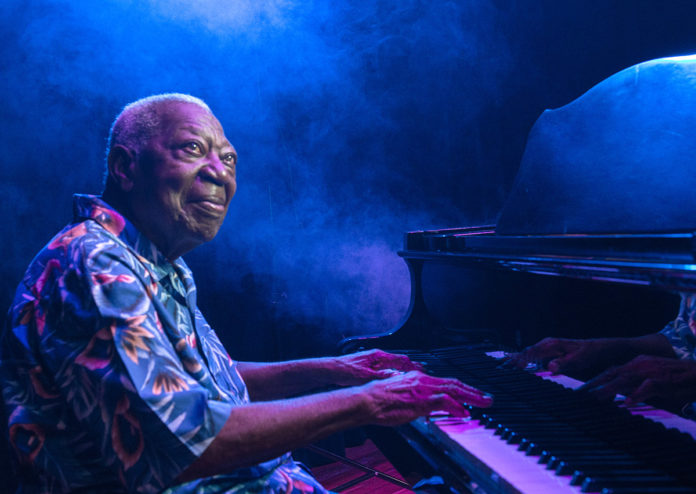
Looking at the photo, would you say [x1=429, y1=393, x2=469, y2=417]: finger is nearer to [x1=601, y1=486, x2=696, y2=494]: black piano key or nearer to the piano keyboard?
the piano keyboard

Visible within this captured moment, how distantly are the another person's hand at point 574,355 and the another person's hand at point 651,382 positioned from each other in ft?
0.27

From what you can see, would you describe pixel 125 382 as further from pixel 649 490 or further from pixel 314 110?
pixel 314 110

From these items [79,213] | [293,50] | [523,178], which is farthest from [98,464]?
[293,50]

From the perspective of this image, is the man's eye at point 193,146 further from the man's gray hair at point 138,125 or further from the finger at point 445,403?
the finger at point 445,403

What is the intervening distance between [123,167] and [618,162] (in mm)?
1507

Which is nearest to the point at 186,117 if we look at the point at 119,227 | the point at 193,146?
the point at 193,146

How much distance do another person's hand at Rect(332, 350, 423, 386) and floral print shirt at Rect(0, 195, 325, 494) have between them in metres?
0.47

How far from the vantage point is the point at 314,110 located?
329cm

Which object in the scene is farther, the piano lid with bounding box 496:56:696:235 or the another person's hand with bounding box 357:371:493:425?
the piano lid with bounding box 496:56:696:235

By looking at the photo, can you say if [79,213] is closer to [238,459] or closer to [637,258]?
[238,459]

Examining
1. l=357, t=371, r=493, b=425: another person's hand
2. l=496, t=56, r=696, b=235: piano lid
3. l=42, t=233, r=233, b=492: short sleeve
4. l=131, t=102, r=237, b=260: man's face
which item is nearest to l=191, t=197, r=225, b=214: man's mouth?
l=131, t=102, r=237, b=260: man's face

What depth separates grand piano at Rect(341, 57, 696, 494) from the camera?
35.1 inches

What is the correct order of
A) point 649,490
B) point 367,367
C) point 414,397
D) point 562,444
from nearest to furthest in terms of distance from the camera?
point 649,490
point 562,444
point 414,397
point 367,367

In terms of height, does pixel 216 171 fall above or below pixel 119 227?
above
